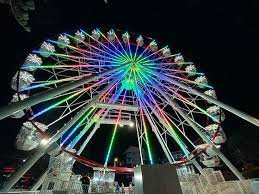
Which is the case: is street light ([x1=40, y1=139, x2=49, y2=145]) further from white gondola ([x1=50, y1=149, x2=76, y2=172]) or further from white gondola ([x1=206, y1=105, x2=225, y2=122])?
white gondola ([x1=206, y1=105, x2=225, y2=122])

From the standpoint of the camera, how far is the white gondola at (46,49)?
15.6 meters

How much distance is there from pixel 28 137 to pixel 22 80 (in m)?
3.67

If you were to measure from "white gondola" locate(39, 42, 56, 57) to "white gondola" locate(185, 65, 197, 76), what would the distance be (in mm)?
10976

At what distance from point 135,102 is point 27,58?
28.6 feet

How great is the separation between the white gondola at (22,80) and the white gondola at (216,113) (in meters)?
13.2

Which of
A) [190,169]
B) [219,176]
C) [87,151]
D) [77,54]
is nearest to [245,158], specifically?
[190,169]

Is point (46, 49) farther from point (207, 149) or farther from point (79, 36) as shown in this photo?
point (207, 149)

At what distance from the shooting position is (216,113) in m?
16.7

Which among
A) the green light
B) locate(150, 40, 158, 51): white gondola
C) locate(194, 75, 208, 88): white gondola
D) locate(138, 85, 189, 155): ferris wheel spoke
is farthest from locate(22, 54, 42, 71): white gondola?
locate(194, 75, 208, 88): white gondola

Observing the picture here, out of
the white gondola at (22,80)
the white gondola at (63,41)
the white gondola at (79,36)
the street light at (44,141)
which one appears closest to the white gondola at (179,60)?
the white gondola at (79,36)

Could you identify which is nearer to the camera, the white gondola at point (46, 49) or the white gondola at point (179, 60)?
the white gondola at point (46, 49)

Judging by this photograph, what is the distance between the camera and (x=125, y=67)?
1606 cm

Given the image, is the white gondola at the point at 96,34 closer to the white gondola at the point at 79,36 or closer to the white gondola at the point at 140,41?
the white gondola at the point at 79,36

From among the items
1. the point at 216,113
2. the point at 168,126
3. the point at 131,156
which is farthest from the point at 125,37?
the point at 131,156
